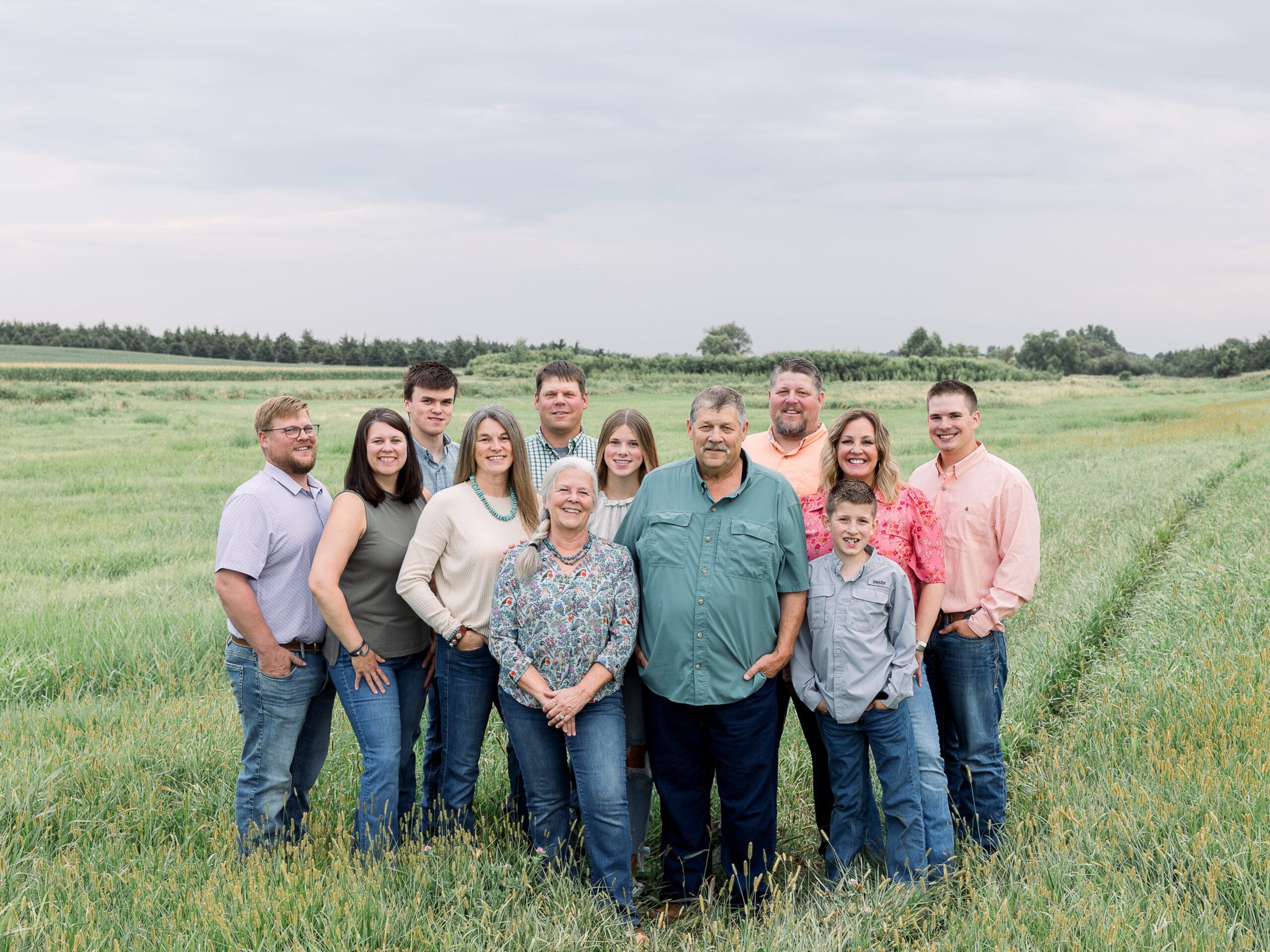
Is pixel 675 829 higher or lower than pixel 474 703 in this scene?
lower

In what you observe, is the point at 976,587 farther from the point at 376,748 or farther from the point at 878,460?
the point at 376,748

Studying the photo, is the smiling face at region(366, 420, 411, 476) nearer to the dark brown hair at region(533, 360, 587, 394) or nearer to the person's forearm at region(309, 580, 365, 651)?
the person's forearm at region(309, 580, 365, 651)

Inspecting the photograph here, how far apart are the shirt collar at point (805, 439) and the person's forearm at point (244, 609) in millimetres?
2901

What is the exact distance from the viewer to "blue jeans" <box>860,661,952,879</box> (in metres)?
4.09

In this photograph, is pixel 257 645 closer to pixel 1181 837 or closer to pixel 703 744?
pixel 703 744

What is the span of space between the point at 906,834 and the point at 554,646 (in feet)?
6.49

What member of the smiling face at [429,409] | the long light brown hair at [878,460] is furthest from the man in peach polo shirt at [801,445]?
the smiling face at [429,409]

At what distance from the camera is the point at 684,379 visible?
67.8 metres

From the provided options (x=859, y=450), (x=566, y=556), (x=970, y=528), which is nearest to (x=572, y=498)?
(x=566, y=556)

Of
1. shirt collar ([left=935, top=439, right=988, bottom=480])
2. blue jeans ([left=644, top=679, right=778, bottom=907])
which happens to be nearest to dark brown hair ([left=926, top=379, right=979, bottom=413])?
shirt collar ([left=935, top=439, right=988, bottom=480])

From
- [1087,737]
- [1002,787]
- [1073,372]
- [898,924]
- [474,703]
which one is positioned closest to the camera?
[898,924]

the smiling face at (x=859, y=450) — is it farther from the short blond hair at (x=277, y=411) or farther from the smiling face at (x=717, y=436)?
the short blond hair at (x=277, y=411)

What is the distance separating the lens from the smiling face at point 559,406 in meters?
5.01

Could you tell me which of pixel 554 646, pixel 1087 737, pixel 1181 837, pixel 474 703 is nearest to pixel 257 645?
pixel 474 703
